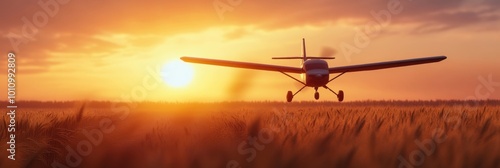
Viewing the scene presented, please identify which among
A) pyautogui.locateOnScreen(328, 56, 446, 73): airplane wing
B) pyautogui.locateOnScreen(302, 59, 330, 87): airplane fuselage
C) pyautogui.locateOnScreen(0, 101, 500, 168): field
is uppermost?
pyautogui.locateOnScreen(328, 56, 446, 73): airplane wing

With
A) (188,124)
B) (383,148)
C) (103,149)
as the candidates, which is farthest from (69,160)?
(383,148)

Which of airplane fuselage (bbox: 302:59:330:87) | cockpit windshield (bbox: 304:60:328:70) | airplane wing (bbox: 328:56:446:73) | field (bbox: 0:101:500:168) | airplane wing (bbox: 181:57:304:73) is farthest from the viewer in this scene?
airplane wing (bbox: 328:56:446:73)

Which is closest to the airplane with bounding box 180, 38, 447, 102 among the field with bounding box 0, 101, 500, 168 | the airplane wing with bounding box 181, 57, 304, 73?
the airplane wing with bounding box 181, 57, 304, 73

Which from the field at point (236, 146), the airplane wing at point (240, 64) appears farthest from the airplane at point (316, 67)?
the field at point (236, 146)

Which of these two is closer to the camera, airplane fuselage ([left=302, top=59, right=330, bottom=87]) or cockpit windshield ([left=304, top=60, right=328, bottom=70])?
airplane fuselage ([left=302, top=59, right=330, bottom=87])

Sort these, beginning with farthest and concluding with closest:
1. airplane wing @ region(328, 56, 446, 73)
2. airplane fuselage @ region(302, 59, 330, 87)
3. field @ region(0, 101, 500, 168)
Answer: airplane wing @ region(328, 56, 446, 73)
airplane fuselage @ region(302, 59, 330, 87)
field @ region(0, 101, 500, 168)

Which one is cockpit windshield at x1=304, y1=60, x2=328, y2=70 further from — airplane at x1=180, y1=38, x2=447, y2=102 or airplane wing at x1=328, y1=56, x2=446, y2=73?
airplane wing at x1=328, y1=56, x2=446, y2=73

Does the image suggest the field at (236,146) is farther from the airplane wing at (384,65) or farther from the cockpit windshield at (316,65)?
the airplane wing at (384,65)

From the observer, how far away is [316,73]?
2838 centimetres

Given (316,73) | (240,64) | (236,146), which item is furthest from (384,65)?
(236,146)

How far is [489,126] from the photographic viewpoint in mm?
4312

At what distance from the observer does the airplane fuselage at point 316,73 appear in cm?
2842

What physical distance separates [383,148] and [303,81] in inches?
1065

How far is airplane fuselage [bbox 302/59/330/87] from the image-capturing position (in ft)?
93.2
